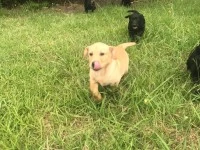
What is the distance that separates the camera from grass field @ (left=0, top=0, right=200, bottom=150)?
158 inches

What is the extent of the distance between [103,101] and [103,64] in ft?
1.57

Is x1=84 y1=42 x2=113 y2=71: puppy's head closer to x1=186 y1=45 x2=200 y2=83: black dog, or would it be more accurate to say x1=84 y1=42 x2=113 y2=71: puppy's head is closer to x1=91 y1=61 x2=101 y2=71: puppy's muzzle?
x1=91 y1=61 x2=101 y2=71: puppy's muzzle

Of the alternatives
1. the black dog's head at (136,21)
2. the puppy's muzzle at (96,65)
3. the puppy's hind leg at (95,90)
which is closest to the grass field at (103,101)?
the puppy's hind leg at (95,90)

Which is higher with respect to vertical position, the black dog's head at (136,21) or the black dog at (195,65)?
the black dog's head at (136,21)

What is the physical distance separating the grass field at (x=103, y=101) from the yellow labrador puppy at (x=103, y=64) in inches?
8.8

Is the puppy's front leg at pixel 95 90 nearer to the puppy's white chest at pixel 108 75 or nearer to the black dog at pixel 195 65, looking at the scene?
the puppy's white chest at pixel 108 75

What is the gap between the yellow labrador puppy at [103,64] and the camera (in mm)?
4062

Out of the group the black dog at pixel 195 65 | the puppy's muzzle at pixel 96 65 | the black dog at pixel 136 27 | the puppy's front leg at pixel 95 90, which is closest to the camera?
the puppy's muzzle at pixel 96 65

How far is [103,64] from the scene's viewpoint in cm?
412

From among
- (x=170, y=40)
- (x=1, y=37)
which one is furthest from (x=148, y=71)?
(x=1, y=37)

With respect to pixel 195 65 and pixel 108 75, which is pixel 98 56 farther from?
pixel 195 65

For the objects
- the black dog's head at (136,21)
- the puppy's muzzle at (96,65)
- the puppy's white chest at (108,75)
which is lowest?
the puppy's white chest at (108,75)

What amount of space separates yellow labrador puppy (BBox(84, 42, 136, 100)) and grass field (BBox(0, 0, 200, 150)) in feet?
0.73

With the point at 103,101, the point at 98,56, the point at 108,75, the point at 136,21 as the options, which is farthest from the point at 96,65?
the point at 136,21
